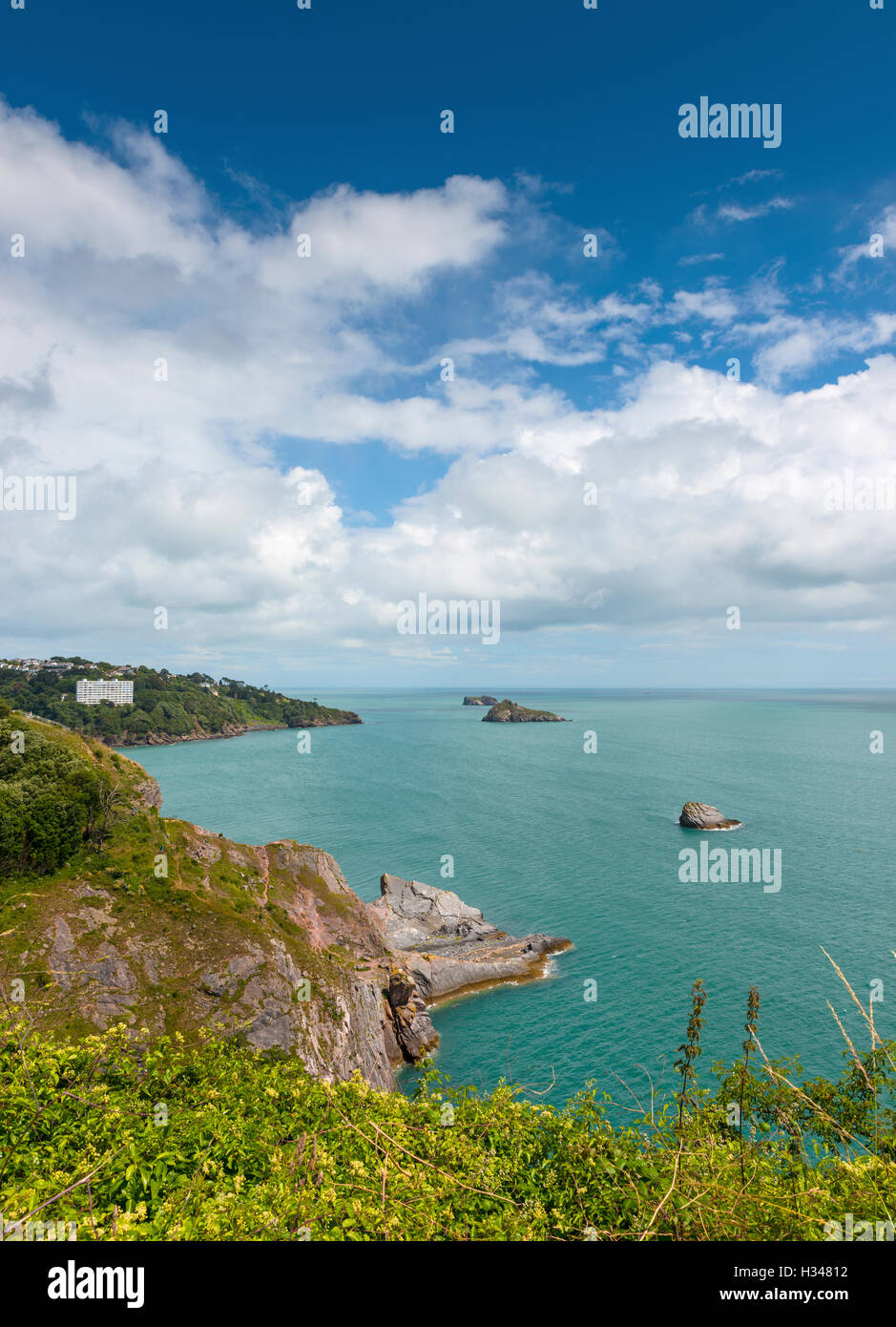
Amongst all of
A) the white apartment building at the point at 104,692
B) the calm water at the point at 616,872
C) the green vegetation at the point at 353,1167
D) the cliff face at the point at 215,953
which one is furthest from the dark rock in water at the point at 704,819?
the white apartment building at the point at 104,692

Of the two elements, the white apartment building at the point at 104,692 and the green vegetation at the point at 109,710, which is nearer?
the green vegetation at the point at 109,710

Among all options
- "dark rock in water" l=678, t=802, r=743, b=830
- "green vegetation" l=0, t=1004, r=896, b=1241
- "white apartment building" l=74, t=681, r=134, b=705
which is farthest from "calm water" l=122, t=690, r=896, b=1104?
"white apartment building" l=74, t=681, r=134, b=705

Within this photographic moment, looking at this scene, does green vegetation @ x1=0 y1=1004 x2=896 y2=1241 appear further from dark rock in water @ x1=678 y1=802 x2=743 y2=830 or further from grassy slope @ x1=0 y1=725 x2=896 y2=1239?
dark rock in water @ x1=678 y1=802 x2=743 y2=830

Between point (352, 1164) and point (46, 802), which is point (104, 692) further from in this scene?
point (352, 1164)

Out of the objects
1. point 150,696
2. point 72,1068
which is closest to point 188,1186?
point 72,1068

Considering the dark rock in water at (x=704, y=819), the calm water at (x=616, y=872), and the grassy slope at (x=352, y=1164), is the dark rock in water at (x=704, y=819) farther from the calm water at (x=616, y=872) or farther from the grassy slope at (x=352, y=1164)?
the grassy slope at (x=352, y=1164)

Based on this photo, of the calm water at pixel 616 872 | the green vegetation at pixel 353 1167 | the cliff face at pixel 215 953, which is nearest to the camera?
the green vegetation at pixel 353 1167

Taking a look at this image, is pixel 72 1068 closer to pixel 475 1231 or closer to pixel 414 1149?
pixel 414 1149

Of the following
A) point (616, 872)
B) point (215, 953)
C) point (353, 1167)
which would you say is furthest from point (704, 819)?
point (353, 1167)

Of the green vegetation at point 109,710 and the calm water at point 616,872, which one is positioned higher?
the green vegetation at point 109,710
